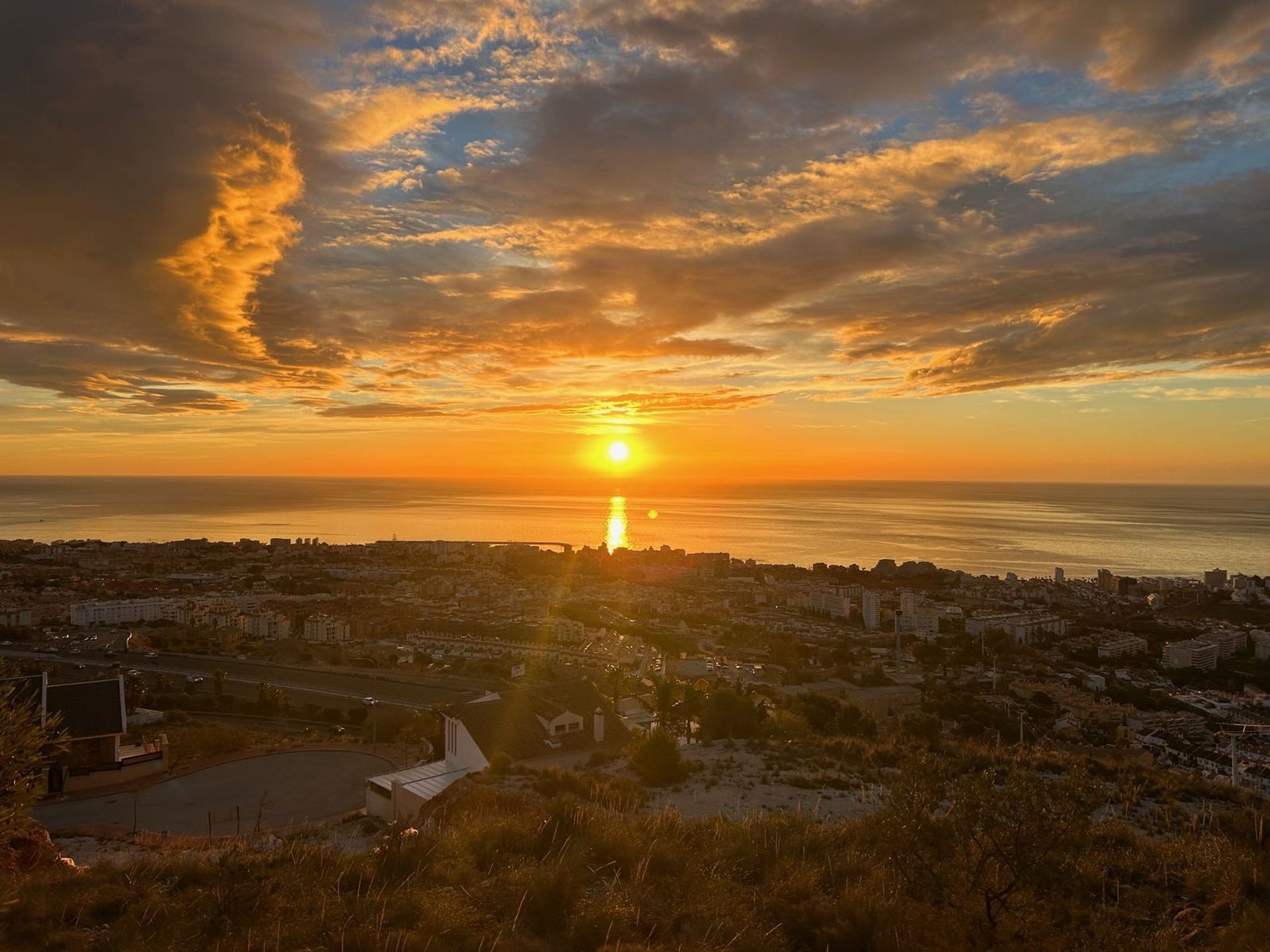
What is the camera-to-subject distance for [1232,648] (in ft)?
113

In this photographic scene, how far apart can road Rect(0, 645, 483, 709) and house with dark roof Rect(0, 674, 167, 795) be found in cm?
948

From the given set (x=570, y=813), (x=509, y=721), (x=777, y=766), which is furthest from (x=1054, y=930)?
(x=509, y=721)

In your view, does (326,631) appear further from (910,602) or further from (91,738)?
(910,602)

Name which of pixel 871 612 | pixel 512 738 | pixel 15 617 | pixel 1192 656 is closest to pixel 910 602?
pixel 871 612

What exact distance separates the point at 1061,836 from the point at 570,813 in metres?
4.24

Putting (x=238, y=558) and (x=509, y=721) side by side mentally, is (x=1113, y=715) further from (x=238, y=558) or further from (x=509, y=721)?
(x=238, y=558)

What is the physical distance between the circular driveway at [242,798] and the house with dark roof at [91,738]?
66cm

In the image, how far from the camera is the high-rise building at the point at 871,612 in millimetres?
44500

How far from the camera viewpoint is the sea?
81.6 metres

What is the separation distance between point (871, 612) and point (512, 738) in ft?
120

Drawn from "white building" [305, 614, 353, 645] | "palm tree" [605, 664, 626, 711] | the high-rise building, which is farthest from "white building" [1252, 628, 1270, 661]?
"white building" [305, 614, 353, 645]

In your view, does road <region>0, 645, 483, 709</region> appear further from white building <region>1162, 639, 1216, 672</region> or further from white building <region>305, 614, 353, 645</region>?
white building <region>1162, 639, 1216, 672</region>

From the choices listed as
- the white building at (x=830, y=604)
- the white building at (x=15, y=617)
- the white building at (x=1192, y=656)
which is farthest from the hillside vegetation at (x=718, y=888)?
the white building at (x=830, y=604)

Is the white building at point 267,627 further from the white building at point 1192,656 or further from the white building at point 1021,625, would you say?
the white building at point 1192,656
